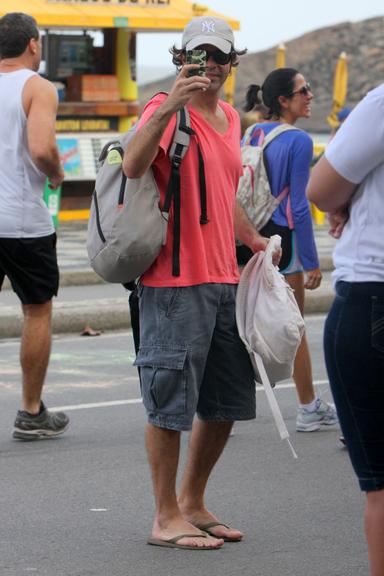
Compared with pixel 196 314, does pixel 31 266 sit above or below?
below

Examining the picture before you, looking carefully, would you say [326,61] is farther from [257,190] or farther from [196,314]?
[196,314]

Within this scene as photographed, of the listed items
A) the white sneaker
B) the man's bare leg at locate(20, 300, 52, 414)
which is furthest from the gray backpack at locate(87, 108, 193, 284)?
the white sneaker

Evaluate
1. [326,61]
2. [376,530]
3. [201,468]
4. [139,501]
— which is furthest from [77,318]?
[326,61]

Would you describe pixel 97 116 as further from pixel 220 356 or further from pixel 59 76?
pixel 220 356

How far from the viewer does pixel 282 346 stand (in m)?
5.37

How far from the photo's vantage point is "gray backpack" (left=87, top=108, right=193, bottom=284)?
5.07m

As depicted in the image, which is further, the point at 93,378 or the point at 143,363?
the point at 93,378

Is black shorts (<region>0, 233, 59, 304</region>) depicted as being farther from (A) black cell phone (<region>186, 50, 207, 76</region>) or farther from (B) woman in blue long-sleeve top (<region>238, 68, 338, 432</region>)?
(A) black cell phone (<region>186, 50, 207, 76</region>)

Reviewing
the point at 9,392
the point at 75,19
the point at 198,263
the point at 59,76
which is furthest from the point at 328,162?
the point at 59,76

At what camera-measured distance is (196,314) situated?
520 centimetres

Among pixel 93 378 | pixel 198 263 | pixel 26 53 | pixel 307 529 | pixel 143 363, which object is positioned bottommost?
pixel 93 378

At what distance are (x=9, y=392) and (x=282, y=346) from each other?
355cm

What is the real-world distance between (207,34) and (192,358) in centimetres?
118

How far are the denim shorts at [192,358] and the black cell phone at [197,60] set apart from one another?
31.5 inches
